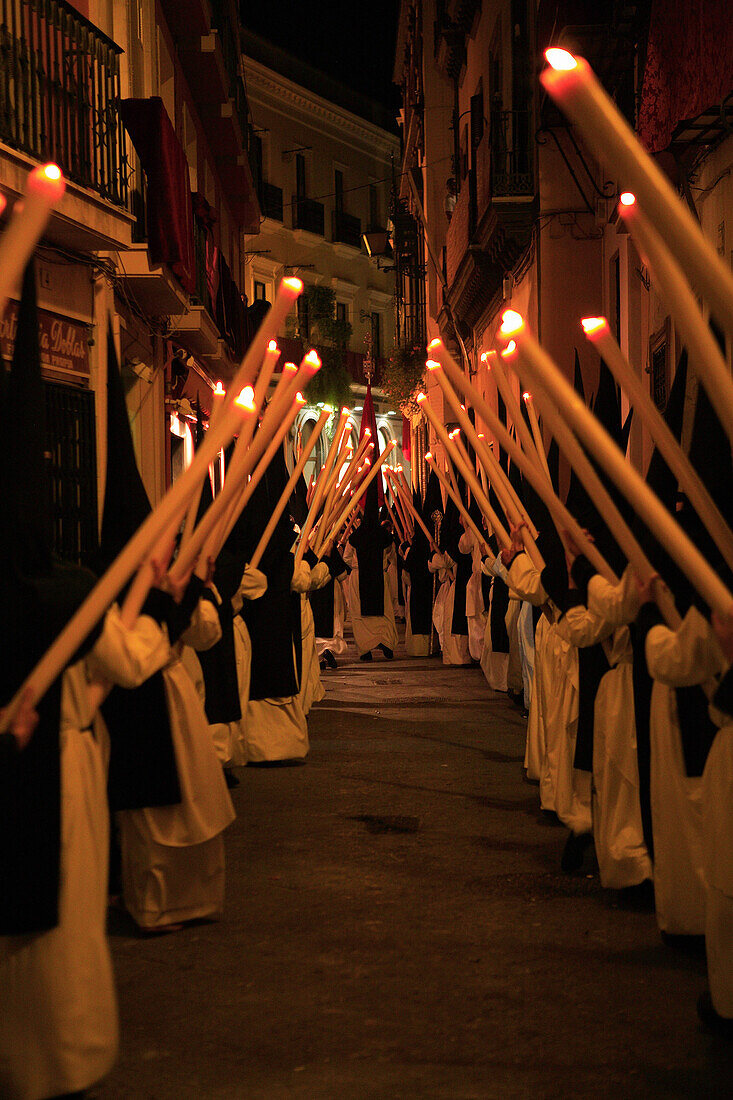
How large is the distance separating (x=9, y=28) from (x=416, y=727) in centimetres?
710

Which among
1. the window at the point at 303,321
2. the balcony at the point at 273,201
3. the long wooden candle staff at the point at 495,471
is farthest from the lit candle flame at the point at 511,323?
the window at the point at 303,321

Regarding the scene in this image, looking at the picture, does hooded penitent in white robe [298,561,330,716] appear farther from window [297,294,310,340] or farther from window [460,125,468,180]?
window [297,294,310,340]

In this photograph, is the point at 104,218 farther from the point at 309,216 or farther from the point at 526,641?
the point at 309,216

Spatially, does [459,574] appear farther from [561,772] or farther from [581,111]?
[581,111]

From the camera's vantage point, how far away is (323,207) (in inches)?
1658

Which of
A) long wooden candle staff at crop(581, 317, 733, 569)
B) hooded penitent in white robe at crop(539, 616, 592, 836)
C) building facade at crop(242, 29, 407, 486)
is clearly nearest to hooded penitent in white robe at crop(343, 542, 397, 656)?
hooded penitent in white robe at crop(539, 616, 592, 836)

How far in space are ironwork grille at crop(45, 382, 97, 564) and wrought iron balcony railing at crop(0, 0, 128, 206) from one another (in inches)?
78.8

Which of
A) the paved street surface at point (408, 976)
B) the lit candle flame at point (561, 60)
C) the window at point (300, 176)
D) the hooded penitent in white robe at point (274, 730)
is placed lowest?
the paved street surface at point (408, 976)

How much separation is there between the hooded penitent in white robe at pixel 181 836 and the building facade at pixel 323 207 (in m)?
30.1

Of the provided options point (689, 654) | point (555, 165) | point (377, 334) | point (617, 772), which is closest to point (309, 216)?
point (377, 334)

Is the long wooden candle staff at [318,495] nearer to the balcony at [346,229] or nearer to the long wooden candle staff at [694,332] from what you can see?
the long wooden candle staff at [694,332]

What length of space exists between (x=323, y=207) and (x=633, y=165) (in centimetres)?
4156

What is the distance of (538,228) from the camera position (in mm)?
15922

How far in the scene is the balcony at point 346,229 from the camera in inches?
1683
